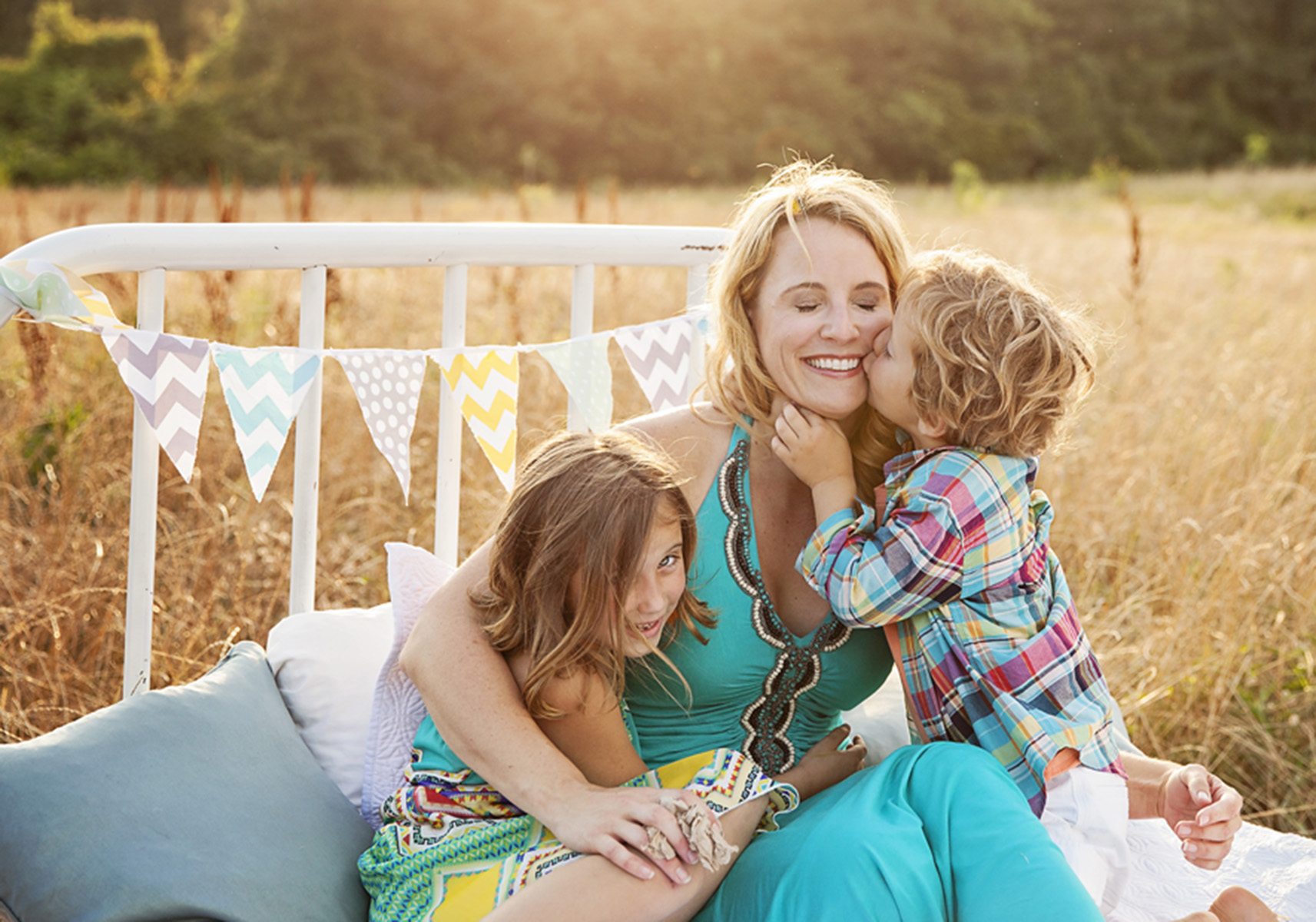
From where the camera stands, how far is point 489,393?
1953mm

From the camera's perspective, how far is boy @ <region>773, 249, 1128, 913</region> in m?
1.57

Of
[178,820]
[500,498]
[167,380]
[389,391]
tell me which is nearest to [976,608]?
[389,391]

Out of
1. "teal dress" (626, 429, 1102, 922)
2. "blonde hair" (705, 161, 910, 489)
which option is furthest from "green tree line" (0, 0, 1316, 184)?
"teal dress" (626, 429, 1102, 922)

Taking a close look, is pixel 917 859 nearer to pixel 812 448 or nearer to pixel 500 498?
pixel 812 448

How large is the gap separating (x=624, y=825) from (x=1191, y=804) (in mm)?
849

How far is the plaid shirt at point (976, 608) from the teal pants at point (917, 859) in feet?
0.46

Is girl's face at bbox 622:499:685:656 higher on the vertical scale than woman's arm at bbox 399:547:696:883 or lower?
higher

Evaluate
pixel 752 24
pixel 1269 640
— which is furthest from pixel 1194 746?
pixel 752 24

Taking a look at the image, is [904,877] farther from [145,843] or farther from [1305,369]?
[1305,369]

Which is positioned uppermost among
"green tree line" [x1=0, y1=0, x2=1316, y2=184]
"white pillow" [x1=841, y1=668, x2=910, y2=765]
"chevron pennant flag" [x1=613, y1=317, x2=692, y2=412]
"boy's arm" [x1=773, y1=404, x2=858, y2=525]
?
"green tree line" [x1=0, y1=0, x2=1316, y2=184]

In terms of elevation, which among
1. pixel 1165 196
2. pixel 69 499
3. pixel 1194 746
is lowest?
pixel 1194 746

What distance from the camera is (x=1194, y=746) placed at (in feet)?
8.28

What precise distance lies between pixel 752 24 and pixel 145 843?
69.6 ft

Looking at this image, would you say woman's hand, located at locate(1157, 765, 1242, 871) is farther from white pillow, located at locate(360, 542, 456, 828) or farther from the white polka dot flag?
the white polka dot flag
